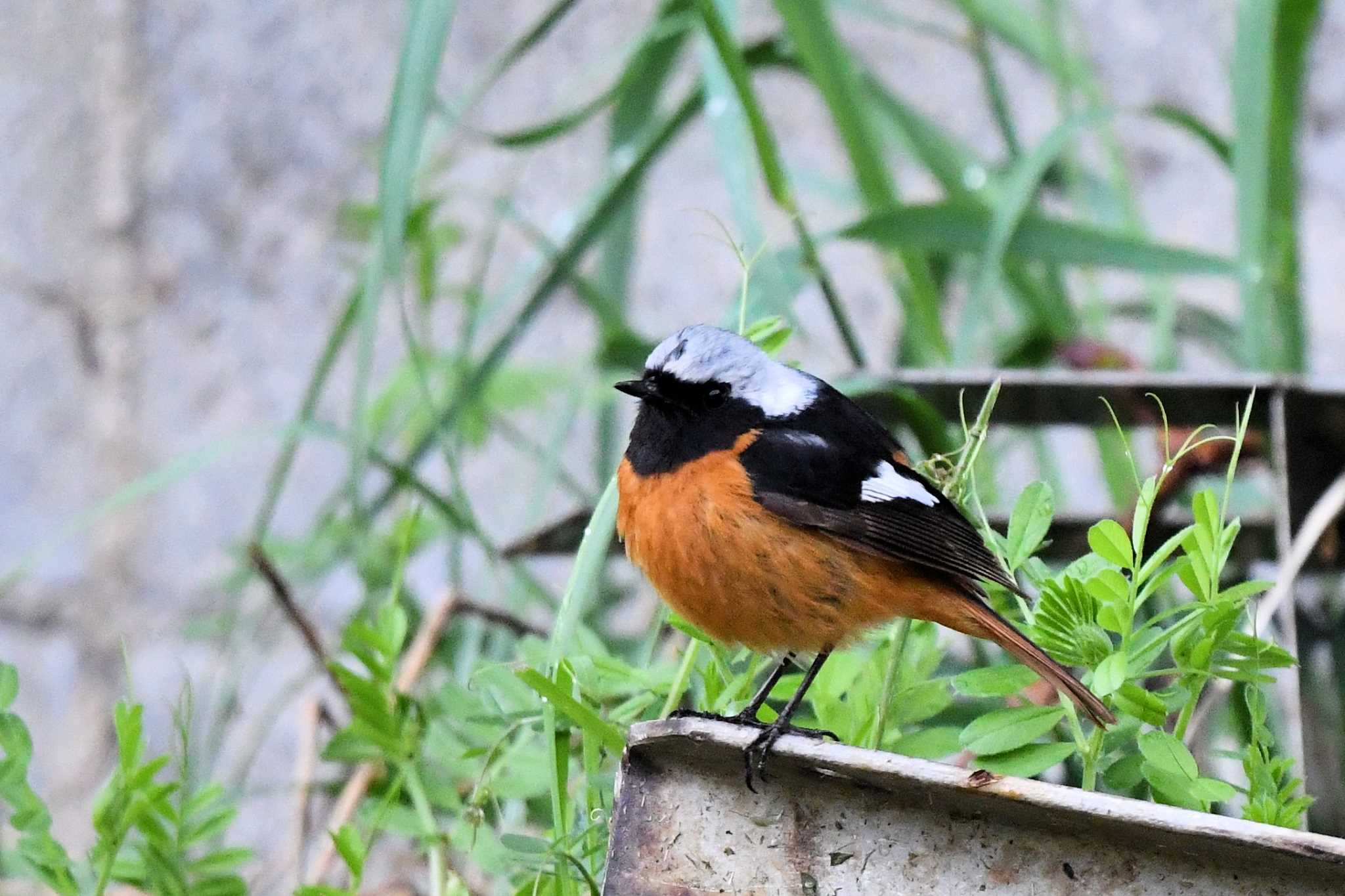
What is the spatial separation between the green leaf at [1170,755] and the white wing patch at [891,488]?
1.54 feet

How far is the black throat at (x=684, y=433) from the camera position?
4.43 feet

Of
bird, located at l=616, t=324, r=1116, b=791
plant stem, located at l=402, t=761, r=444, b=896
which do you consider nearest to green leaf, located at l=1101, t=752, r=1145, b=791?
bird, located at l=616, t=324, r=1116, b=791

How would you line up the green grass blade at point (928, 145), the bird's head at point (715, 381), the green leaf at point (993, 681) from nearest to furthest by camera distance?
1. the green leaf at point (993, 681)
2. the bird's head at point (715, 381)
3. the green grass blade at point (928, 145)

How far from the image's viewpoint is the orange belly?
121 cm

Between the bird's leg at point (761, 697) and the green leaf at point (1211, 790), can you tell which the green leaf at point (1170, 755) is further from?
the bird's leg at point (761, 697)

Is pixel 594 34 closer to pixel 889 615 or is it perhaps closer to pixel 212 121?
pixel 212 121

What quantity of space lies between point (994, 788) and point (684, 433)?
2.31ft

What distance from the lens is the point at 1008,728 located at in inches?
33.2

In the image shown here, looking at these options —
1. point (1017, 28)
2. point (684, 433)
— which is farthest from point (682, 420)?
point (1017, 28)

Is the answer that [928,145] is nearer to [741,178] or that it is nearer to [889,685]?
[741,178]

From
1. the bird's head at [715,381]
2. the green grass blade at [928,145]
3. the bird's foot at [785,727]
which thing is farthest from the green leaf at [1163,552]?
the green grass blade at [928,145]

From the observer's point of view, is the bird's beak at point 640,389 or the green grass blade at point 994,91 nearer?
the bird's beak at point 640,389

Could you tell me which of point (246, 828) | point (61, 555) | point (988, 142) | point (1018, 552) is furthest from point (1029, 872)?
point (61, 555)

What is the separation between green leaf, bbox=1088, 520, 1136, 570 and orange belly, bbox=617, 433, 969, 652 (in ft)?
1.25
